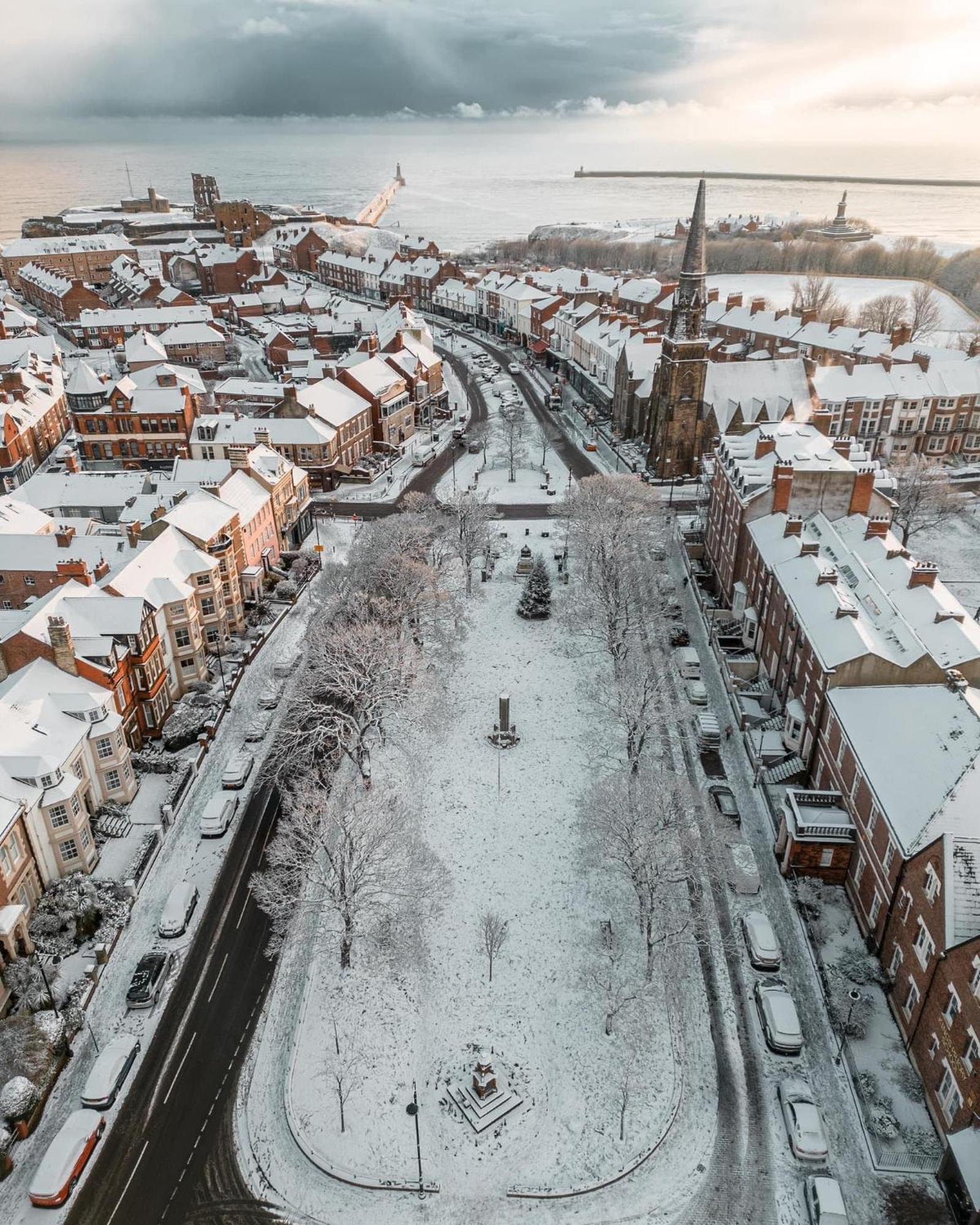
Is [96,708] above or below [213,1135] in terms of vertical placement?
above

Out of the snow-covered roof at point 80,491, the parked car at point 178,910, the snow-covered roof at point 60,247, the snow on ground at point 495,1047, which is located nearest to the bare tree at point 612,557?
the snow on ground at point 495,1047

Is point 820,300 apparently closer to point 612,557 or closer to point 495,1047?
point 612,557

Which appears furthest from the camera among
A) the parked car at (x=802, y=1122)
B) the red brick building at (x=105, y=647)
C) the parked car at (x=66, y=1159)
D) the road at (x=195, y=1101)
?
the red brick building at (x=105, y=647)

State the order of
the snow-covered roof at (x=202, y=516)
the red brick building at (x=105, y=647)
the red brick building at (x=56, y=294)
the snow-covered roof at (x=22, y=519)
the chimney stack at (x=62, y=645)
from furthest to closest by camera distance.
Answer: the red brick building at (x=56, y=294)
the snow-covered roof at (x=22, y=519)
the snow-covered roof at (x=202, y=516)
the red brick building at (x=105, y=647)
the chimney stack at (x=62, y=645)

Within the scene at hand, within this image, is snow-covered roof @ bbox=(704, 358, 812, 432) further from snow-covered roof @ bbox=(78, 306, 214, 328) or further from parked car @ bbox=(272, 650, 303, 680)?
snow-covered roof @ bbox=(78, 306, 214, 328)

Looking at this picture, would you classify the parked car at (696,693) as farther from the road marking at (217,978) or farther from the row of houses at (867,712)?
the road marking at (217,978)

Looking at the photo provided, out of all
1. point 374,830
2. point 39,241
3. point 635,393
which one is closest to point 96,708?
point 374,830

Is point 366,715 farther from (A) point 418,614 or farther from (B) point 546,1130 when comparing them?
(B) point 546,1130

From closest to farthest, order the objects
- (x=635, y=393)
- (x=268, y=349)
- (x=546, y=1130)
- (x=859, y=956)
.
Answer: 1. (x=546, y=1130)
2. (x=859, y=956)
3. (x=635, y=393)
4. (x=268, y=349)
